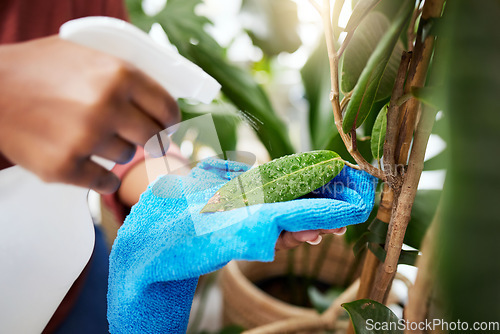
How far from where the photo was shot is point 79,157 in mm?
158

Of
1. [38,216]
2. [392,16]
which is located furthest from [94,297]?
[392,16]

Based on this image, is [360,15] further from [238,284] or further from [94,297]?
[238,284]

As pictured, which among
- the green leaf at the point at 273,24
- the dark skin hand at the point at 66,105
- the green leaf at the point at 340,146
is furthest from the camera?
the green leaf at the point at 273,24

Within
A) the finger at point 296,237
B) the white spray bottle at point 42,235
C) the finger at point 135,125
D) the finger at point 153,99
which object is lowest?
the white spray bottle at point 42,235

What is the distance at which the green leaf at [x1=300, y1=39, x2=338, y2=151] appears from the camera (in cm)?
45

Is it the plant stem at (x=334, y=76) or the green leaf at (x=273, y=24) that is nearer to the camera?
the plant stem at (x=334, y=76)

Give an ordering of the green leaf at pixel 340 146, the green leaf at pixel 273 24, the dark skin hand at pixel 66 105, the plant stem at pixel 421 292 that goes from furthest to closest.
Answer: the green leaf at pixel 273 24, the green leaf at pixel 340 146, the plant stem at pixel 421 292, the dark skin hand at pixel 66 105

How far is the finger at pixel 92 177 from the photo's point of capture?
165mm

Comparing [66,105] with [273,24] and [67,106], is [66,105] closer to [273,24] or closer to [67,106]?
[67,106]

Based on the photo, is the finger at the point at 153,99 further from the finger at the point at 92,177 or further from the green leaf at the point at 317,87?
the green leaf at the point at 317,87

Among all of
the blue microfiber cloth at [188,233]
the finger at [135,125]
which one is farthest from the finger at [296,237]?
the finger at [135,125]

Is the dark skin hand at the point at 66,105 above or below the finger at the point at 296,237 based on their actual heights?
above

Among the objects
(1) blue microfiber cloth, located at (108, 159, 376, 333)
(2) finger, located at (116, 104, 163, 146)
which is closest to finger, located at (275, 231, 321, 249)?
(1) blue microfiber cloth, located at (108, 159, 376, 333)

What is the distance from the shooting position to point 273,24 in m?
0.49
